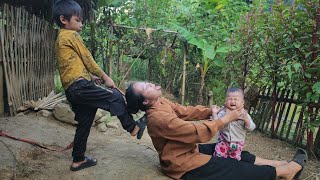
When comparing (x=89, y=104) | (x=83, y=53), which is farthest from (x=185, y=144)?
(x=83, y=53)

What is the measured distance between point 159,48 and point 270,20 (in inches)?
153

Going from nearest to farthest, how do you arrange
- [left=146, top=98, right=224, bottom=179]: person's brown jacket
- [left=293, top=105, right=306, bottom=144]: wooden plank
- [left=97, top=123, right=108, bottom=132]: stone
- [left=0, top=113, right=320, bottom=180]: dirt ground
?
[left=146, top=98, right=224, bottom=179]: person's brown jacket, [left=0, top=113, right=320, bottom=180]: dirt ground, [left=293, top=105, right=306, bottom=144]: wooden plank, [left=97, top=123, right=108, bottom=132]: stone

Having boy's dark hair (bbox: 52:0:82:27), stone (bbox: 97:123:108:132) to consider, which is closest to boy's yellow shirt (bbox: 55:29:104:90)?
boy's dark hair (bbox: 52:0:82:27)

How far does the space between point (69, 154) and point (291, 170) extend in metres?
2.50

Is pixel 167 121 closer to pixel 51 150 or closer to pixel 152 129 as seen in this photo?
pixel 152 129

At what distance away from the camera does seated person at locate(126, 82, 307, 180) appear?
2939mm

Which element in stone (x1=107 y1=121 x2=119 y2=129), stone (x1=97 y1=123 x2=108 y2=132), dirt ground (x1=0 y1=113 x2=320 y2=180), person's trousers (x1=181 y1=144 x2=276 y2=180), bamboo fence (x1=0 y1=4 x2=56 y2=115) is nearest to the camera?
person's trousers (x1=181 y1=144 x2=276 y2=180)

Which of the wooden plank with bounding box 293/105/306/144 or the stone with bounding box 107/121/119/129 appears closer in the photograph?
the wooden plank with bounding box 293/105/306/144

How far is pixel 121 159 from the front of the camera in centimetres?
368

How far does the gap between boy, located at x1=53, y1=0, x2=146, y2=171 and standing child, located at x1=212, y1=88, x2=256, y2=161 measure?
0.85 meters

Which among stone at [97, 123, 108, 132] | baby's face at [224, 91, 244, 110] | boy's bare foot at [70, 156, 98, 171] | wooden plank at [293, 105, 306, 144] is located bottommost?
stone at [97, 123, 108, 132]

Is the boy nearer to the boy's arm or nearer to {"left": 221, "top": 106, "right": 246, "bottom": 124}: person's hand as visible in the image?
the boy's arm

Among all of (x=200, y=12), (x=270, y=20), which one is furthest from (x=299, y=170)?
(x=200, y=12)

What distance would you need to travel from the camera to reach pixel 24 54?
216 inches
